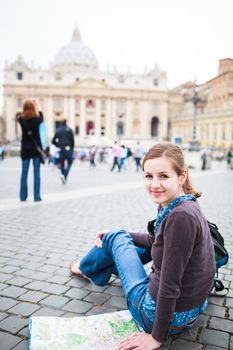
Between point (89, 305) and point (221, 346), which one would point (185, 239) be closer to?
point (221, 346)

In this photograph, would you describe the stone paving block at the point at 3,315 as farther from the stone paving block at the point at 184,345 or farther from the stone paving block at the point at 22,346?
the stone paving block at the point at 184,345

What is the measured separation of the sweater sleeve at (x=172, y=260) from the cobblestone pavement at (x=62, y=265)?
440 millimetres

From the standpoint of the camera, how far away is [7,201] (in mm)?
7543

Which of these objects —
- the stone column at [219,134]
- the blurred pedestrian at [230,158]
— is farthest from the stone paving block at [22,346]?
the stone column at [219,134]

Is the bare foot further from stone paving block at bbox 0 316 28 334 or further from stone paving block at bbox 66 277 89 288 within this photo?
stone paving block at bbox 0 316 28 334

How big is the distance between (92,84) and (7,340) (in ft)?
246

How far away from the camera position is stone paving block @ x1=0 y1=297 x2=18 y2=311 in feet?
8.88

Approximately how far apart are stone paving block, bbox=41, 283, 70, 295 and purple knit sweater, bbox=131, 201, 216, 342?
3.75 feet

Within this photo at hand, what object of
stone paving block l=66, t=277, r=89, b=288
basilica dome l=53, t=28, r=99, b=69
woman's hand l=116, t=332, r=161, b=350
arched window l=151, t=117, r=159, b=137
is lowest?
stone paving block l=66, t=277, r=89, b=288

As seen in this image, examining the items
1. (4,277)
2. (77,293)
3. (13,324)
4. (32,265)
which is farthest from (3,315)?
(32,265)

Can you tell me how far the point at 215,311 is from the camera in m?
2.77

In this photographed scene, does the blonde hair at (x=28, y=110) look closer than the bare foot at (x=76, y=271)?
No

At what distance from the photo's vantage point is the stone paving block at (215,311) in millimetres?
2718

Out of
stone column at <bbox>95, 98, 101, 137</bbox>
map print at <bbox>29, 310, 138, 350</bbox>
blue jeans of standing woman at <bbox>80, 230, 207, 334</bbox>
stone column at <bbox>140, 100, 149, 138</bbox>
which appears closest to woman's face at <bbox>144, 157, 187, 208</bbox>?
blue jeans of standing woman at <bbox>80, 230, 207, 334</bbox>
